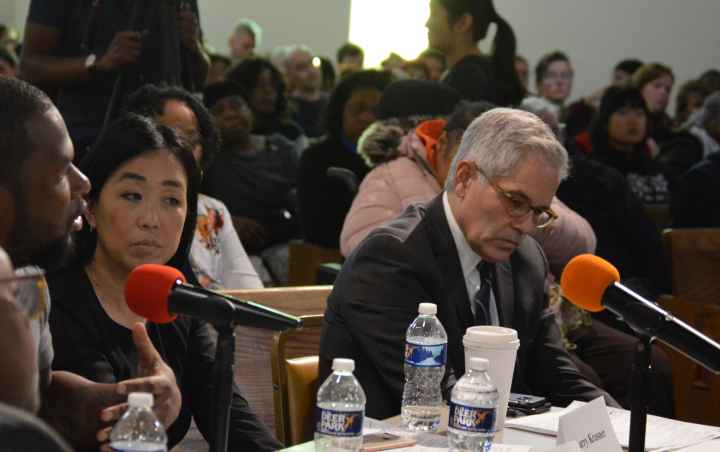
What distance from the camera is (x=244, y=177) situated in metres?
5.68

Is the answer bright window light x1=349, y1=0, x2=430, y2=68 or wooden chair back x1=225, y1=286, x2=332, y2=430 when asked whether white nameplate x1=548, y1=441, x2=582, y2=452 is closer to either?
wooden chair back x1=225, y1=286, x2=332, y2=430

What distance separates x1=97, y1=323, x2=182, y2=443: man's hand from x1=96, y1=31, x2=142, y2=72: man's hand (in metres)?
1.85

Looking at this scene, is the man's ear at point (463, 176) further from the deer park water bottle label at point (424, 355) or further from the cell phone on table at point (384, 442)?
the cell phone on table at point (384, 442)

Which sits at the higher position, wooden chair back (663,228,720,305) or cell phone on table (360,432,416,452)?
cell phone on table (360,432,416,452)

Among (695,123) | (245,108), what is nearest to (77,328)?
(245,108)

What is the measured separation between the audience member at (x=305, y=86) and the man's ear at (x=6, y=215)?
24.0ft

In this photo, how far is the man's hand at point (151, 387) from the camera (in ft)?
5.97

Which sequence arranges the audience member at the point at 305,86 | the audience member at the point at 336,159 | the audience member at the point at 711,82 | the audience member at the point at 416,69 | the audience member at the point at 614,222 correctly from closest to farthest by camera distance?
1. the audience member at the point at 614,222
2. the audience member at the point at 336,159
3. the audience member at the point at 305,86
4. the audience member at the point at 711,82
5. the audience member at the point at 416,69

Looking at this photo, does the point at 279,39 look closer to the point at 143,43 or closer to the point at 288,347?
the point at 143,43

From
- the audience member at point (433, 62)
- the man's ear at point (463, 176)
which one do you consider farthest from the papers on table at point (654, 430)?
the audience member at point (433, 62)

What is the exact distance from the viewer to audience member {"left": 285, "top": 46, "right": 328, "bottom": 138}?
29.7ft

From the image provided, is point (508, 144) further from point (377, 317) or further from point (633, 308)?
point (633, 308)

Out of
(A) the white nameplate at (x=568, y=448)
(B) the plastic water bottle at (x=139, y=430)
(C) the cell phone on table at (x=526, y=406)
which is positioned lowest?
(C) the cell phone on table at (x=526, y=406)

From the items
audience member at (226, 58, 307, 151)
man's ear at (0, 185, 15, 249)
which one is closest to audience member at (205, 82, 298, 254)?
audience member at (226, 58, 307, 151)
